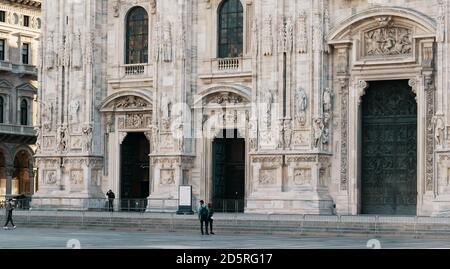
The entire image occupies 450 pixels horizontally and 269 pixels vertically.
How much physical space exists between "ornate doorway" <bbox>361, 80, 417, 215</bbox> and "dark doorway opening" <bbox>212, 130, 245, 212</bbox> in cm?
693

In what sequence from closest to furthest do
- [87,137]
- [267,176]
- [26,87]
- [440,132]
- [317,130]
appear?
[440,132] < [317,130] < [267,176] < [87,137] < [26,87]

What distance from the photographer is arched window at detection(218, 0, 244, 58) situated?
4419cm

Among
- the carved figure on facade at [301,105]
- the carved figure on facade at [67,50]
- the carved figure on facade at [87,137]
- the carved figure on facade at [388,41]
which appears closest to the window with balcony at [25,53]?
the carved figure on facade at [67,50]

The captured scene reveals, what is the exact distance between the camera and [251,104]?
4244 centimetres

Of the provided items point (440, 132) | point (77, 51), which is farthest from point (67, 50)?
point (440, 132)

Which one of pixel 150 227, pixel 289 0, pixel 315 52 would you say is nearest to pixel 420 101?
pixel 315 52

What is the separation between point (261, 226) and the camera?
32406 millimetres

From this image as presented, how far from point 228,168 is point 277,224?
1339cm

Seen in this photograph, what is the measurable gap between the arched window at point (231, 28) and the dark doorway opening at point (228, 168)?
4.11m

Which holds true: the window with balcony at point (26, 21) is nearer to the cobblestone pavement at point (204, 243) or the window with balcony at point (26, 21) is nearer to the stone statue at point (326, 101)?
the stone statue at point (326, 101)

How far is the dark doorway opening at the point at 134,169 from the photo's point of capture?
4712 cm

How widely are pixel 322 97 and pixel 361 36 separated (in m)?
Result: 3.31

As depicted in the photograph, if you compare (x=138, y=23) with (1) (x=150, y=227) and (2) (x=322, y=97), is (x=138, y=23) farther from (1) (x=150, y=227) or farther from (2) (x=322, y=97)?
(1) (x=150, y=227)

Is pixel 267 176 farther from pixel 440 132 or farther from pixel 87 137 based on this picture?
pixel 87 137
